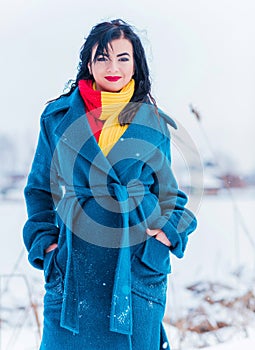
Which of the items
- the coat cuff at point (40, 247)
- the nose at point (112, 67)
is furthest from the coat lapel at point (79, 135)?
the coat cuff at point (40, 247)

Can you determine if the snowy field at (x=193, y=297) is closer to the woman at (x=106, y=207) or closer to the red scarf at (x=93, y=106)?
the woman at (x=106, y=207)

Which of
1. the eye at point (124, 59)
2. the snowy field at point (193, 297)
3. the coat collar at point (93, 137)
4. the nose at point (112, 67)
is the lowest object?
the snowy field at point (193, 297)

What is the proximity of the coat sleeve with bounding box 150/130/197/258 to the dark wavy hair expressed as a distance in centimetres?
14

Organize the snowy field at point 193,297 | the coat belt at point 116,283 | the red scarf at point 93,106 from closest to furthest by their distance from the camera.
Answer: the coat belt at point 116,283
the red scarf at point 93,106
the snowy field at point 193,297

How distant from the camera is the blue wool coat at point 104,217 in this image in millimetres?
1436

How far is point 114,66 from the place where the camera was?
1.51m

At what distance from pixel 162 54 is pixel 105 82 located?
61.8 inches

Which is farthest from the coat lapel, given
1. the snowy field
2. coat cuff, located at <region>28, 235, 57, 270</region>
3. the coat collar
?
the snowy field

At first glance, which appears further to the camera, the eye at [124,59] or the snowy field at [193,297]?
the snowy field at [193,297]

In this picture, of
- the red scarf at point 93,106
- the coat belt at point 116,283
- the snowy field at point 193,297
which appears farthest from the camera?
the snowy field at point 193,297

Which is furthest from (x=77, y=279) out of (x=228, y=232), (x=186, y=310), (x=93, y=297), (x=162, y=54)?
(x=228, y=232)

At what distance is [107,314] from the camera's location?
144cm

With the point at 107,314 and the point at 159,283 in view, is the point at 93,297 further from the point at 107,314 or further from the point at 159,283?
the point at 159,283

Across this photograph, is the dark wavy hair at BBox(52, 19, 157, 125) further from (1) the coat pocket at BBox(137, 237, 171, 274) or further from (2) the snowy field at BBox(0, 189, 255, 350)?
(2) the snowy field at BBox(0, 189, 255, 350)
